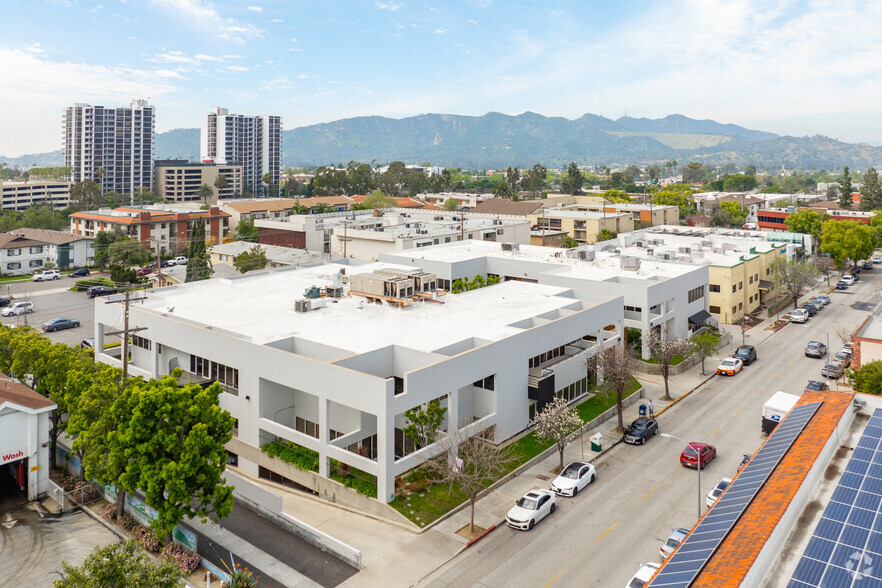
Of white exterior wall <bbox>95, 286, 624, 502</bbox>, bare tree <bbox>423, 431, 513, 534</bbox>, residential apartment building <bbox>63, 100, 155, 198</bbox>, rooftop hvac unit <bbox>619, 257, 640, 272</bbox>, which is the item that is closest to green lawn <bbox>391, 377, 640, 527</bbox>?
bare tree <bbox>423, 431, 513, 534</bbox>

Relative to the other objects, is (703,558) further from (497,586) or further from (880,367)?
(880,367)

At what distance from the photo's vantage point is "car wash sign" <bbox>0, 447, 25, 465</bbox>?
3148 cm

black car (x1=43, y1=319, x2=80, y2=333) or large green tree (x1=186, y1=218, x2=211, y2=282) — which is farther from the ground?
large green tree (x1=186, y1=218, x2=211, y2=282)

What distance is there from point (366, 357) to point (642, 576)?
1715 cm

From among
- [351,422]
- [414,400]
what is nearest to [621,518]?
[414,400]

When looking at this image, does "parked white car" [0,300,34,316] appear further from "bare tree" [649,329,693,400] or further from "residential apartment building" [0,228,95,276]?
"bare tree" [649,329,693,400]

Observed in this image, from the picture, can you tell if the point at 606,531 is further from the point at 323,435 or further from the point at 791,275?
the point at 791,275

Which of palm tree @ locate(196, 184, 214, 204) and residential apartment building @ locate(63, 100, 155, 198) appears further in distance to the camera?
residential apartment building @ locate(63, 100, 155, 198)

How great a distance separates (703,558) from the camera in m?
18.0

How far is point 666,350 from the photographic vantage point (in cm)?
4656

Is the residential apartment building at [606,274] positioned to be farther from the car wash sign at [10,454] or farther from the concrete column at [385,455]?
the car wash sign at [10,454]

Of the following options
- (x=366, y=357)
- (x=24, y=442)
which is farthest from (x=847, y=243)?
(x=24, y=442)

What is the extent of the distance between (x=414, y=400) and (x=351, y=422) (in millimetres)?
4621

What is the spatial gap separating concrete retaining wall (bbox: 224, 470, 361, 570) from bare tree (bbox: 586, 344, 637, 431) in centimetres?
1959
